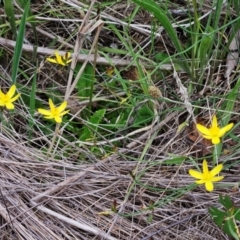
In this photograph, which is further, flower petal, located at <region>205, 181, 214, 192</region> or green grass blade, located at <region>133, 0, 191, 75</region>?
green grass blade, located at <region>133, 0, 191, 75</region>

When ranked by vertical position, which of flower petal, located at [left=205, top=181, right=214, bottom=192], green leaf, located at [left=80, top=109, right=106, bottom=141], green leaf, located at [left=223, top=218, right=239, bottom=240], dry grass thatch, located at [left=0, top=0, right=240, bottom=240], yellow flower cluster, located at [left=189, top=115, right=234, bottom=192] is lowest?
dry grass thatch, located at [left=0, top=0, right=240, bottom=240]

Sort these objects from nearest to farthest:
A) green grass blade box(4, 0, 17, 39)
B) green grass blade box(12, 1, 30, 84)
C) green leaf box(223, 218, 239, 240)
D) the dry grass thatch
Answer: green leaf box(223, 218, 239, 240) → the dry grass thatch → green grass blade box(12, 1, 30, 84) → green grass blade box(4, 0, 17, 39)

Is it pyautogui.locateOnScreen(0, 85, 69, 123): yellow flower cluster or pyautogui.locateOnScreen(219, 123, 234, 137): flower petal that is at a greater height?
pyautogui.locateOnScreen(219, 123, 234, 137): flower petal

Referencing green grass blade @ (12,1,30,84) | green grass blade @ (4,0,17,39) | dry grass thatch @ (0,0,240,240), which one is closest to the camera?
dry grass thatch @ (0,0,240,240)

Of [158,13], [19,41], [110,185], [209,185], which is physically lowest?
[110,185]

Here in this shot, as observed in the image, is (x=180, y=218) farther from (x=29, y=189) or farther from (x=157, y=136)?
(x=29, y=189)

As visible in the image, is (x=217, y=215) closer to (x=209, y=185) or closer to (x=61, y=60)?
(x=209, y=185)

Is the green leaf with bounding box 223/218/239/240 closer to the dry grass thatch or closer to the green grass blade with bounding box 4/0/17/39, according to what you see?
the dry grass thatch

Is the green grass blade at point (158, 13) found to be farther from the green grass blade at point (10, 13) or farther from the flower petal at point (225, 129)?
the green grass blade at point (10, 13)

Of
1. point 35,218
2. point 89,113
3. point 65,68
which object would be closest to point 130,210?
point 35,218

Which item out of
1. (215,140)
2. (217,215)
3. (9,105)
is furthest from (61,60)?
(217,215)

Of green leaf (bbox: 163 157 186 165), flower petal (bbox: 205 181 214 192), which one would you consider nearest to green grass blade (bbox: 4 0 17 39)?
green leaf (bbox: 163 157 186 165)
